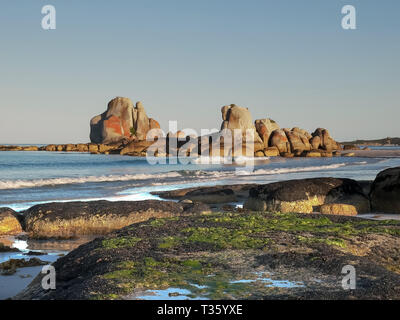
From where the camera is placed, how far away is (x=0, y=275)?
7449 millimetres

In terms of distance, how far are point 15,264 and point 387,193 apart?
36.5 feet

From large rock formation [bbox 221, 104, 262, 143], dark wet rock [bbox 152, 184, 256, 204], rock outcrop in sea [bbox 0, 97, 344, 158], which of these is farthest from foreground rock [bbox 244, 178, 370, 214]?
large rock formation [bbox 221, 104, 262, 143]

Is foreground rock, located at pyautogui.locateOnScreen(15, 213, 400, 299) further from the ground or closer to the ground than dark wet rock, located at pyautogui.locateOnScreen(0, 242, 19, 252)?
further from the ground

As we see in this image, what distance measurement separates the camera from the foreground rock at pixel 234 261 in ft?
15.4

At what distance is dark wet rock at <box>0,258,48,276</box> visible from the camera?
25.1 ft

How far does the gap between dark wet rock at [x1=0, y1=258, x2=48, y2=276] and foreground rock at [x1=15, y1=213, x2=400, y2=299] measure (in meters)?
1.60

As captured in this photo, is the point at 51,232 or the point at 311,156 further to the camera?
the point at 311,156

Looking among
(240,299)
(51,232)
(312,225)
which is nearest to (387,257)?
(312,225)

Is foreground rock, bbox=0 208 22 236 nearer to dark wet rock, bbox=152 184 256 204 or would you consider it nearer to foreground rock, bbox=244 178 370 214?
foreground rock, bbox=244 178 370 214

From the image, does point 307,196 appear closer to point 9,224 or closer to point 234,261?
point 9,224

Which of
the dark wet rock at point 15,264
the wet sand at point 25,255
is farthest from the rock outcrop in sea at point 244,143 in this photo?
the dark wet rock at point 15,264

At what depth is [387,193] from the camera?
47.2 feet
